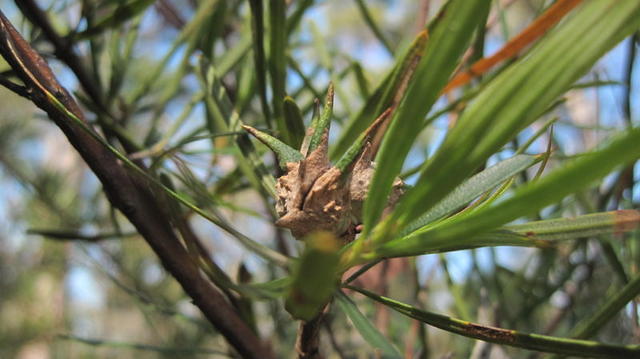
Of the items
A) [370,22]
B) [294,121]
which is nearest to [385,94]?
[294,121]

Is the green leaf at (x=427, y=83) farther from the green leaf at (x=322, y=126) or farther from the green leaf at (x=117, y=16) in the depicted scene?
the green leaf at (x=117, y=16)

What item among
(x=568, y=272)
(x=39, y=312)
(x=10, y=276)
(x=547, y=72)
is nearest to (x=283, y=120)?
(x=547, y=72)

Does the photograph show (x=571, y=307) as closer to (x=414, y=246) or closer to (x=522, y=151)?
(x=522, y=151)

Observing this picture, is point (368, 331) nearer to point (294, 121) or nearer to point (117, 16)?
point (294, 121)

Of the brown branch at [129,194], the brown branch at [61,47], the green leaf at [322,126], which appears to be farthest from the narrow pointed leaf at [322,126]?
the brown branch at [61,47]

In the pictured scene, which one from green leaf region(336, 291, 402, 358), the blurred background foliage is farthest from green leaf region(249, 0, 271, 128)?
green leaf region(336, 291, 402, 358)

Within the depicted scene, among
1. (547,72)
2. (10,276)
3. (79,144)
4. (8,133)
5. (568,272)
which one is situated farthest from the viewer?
(10,276)

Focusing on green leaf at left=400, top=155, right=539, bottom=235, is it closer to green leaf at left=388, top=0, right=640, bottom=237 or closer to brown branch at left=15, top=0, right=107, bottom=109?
green leaf at left=388, top=0, right=640, bottom=237
